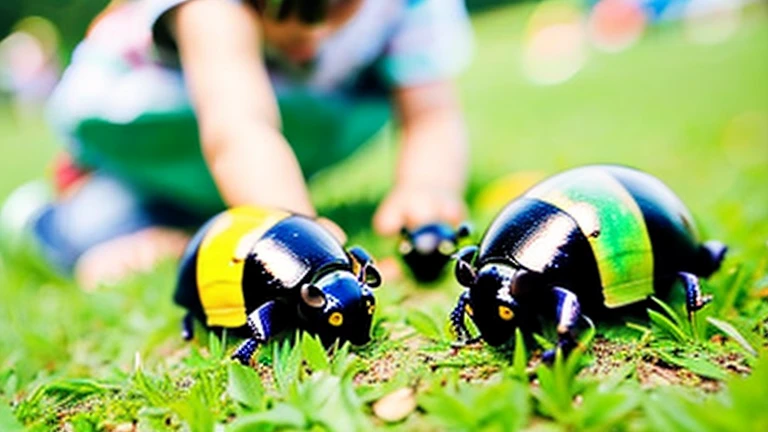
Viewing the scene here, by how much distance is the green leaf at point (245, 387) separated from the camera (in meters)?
1.11

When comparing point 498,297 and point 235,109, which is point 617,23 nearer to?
point 235,109

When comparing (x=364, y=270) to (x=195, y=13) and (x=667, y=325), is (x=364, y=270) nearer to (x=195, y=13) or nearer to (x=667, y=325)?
(x=667, y=325)

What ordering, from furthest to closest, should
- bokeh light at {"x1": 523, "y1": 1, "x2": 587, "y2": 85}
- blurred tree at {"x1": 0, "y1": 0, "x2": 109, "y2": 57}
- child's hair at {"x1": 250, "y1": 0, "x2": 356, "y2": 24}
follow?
bokeh light at {"x1": 523, "y1": 1, "x2": 587, "y2": 85} → blurred tree at {"x1": 0, "y1": 0, "x2": 109, "y2": 57} → child's hair at {"x1": 250, "y1": 0, "x2": 356, "y2": 24}

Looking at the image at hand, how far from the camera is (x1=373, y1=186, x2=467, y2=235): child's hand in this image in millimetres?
2109

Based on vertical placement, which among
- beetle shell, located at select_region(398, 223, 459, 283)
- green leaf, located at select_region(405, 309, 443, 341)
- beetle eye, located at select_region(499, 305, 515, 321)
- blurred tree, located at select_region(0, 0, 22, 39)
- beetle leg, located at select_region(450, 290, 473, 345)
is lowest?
blurred tree, located at select_region(0, 0, 22, 39)

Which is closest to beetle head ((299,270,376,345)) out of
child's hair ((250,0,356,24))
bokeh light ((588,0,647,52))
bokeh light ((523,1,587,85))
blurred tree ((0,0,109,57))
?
child's hair ((250,0,356,24))

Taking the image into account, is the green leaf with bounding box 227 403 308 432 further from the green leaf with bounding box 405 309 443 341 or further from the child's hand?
the child's hand

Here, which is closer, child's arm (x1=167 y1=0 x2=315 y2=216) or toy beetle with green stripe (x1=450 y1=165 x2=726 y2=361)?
toy beetle with green stripe (x1=450 y1=165 x2=726 y2=361)

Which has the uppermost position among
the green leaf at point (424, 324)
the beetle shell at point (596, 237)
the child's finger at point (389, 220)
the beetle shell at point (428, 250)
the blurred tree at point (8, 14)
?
the beetle shell at point (596, 237)

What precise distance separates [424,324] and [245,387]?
13.3 inches

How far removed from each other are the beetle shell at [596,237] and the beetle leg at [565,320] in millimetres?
47

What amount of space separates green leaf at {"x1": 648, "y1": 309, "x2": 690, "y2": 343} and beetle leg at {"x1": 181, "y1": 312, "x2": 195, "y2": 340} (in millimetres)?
755

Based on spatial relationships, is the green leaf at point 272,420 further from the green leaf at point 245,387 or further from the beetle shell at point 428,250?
the beetle shell at point 428,250

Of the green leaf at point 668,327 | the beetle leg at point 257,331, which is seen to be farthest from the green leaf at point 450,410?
the green leaf at point 668,327
